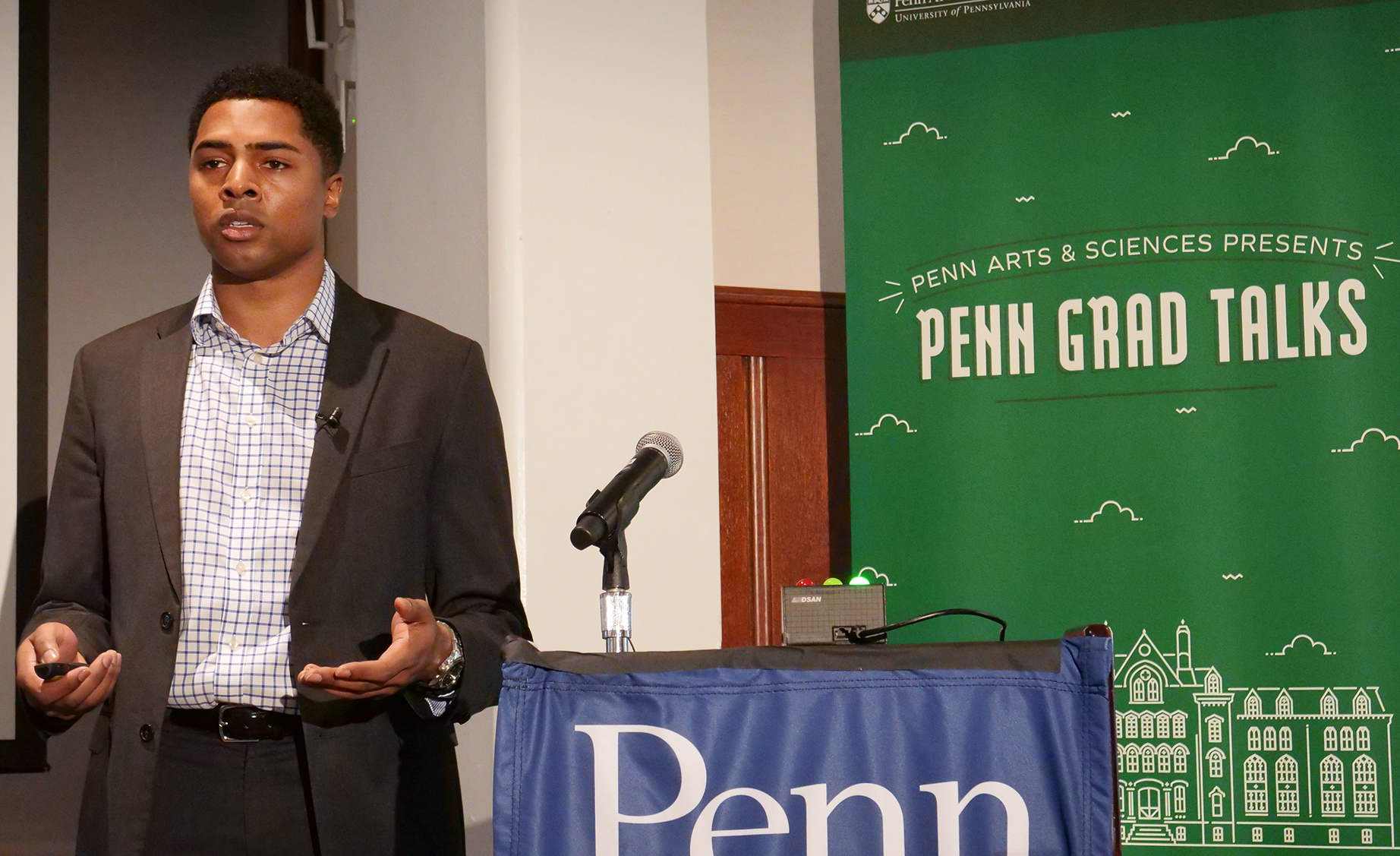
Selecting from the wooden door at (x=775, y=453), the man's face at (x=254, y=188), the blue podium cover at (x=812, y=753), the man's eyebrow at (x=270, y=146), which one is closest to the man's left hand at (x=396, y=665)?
the blue podium cover at (x=812, y=753)

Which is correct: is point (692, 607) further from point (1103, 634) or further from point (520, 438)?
point (1103, 634)

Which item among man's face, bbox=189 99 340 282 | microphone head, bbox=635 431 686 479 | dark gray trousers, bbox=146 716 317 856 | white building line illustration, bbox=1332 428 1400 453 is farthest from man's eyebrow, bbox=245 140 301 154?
white building line illustration, bbox=1332 428 1400 453

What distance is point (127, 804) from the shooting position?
1461 mm

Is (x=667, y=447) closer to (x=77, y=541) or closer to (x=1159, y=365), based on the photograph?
(x=77, y=541)

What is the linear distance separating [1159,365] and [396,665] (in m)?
1.89

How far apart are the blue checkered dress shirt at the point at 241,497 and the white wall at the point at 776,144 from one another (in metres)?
1.72

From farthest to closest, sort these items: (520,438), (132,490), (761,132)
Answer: (761,132) < (520,438) < (132,490)

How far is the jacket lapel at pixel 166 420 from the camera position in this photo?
1.51 meters

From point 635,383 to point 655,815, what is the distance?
1.20 metres

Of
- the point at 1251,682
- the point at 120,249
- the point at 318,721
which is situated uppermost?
the point at 120,249

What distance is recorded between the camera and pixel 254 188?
1594mm

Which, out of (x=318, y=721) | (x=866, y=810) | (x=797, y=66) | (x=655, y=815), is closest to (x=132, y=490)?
(x=318, y=721)

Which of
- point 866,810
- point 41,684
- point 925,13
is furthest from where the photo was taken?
point 925,13

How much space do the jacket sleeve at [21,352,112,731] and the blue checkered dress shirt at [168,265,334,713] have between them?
5.0 inches
